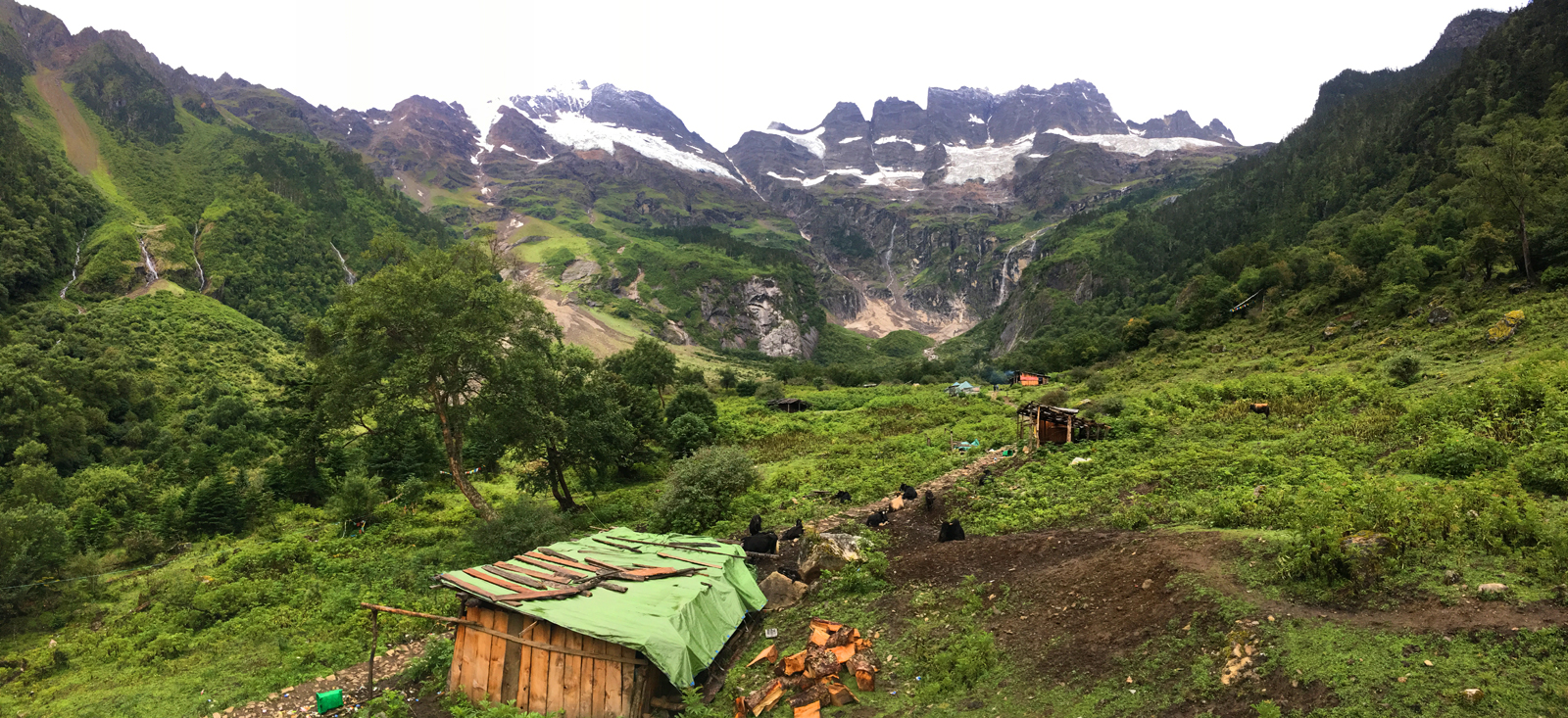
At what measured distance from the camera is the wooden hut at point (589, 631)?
11.3 metres

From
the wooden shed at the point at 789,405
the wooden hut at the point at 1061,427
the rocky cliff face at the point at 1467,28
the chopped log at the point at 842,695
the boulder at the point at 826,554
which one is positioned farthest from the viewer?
the rocky cliff face at the point at 1467,28

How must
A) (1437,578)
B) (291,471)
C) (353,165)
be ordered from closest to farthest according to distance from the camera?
1. (1437,578)
2. (291,471)
3. (353,165)

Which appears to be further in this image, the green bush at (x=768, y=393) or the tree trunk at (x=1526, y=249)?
the green bush at (x=768, y=393)

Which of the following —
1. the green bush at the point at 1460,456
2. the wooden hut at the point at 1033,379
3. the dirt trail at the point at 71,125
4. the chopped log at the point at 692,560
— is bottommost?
the wooden hut at the point at 1033,379

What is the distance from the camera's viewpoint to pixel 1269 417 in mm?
22188

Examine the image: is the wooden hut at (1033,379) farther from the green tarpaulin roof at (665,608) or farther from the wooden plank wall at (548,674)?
the wooden plank wall at (548,674)

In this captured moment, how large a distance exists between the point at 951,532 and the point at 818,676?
7.56 m

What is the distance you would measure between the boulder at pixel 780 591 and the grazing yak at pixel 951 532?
14.0 feet

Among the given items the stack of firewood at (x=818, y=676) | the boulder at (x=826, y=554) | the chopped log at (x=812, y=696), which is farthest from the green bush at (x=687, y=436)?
the chopped log at (x=812, y=696)

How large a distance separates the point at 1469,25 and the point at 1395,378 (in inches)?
8518

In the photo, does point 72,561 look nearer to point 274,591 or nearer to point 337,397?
point 274,591

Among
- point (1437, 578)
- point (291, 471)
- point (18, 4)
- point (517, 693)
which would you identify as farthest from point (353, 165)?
point (1437, 578)

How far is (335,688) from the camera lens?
13500mm

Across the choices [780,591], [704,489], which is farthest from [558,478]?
[780,591]
